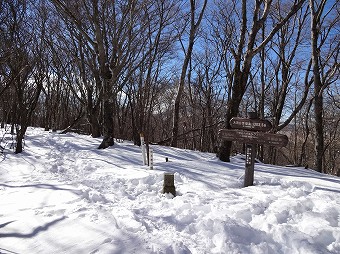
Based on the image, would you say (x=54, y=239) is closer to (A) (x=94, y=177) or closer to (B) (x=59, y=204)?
(B) (x=59, y=204)

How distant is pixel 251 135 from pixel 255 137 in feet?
0.29

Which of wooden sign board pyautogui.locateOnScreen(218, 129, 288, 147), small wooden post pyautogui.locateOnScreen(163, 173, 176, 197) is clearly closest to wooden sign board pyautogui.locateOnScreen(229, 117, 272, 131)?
wooden sign board pyautogui.locateOnScreen(218, 129, 288, 147)

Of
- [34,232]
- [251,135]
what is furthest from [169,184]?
[34,232]

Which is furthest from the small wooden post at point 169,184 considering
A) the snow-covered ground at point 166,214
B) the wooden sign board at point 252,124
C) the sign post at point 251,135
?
the wooden sign board at point 252,124

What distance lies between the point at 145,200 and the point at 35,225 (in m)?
1.72

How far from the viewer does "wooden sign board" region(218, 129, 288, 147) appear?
191 inches

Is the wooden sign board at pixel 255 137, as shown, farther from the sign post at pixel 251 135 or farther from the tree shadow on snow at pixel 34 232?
the tree shadow on snow at pixel 34 232

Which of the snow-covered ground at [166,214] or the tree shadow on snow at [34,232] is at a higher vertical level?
the snow-covered ground at [166,214]

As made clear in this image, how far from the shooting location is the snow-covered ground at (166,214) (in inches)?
107

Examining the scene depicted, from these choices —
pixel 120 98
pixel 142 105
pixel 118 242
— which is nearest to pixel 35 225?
pixel 118 242

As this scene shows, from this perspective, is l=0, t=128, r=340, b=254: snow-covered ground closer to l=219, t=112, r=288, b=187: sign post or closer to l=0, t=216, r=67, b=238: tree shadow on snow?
l=0, t=216, r=67, b=238: tree shadow on snow

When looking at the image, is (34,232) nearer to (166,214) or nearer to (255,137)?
(166,214)

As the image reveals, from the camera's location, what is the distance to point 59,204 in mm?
3803

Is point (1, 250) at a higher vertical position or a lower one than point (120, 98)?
lower
